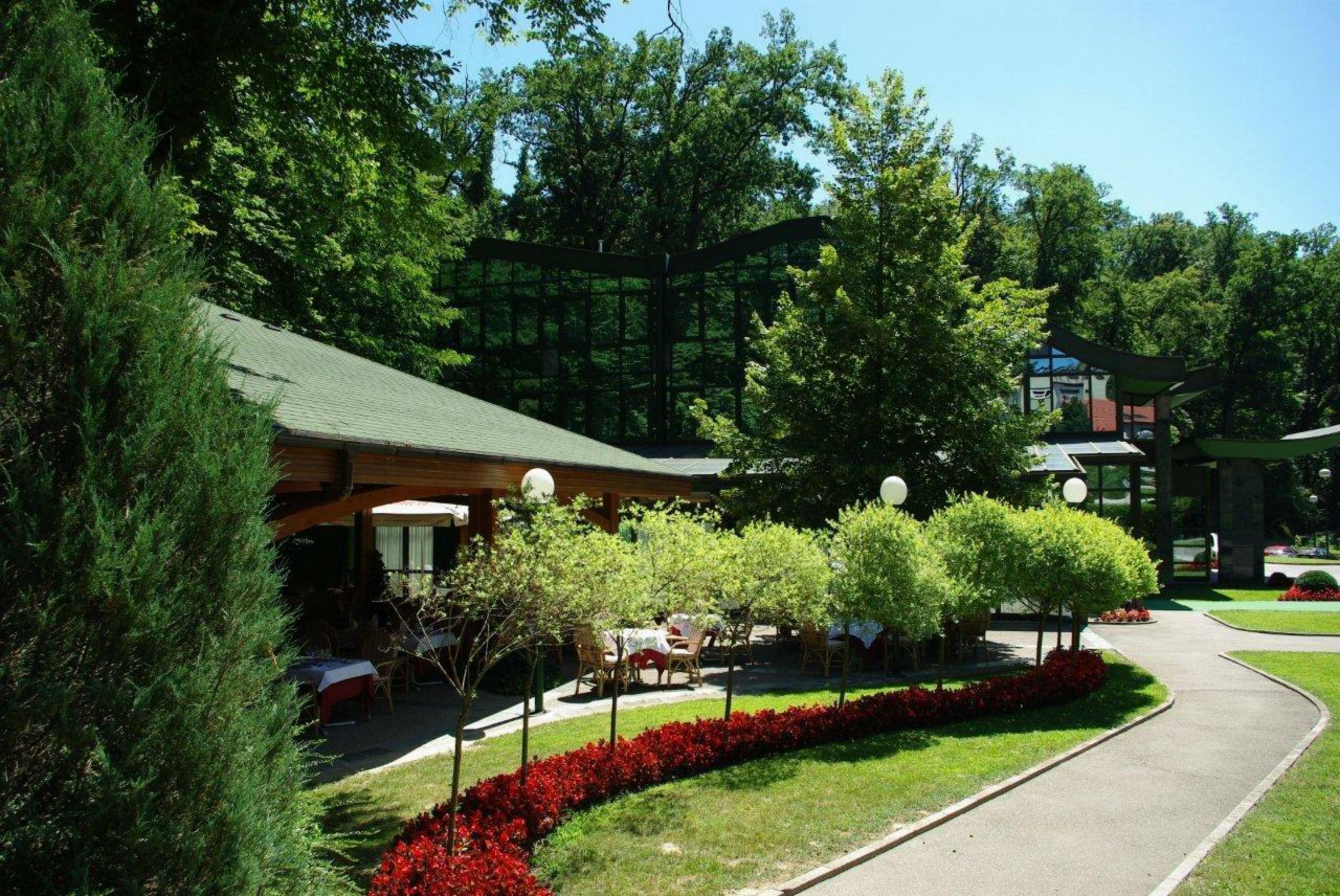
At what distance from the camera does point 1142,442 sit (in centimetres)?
3228

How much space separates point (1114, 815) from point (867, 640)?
825 centimetres

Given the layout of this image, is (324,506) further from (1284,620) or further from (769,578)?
(1284,620)

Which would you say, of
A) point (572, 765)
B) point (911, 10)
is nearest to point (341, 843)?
point (572, 765)

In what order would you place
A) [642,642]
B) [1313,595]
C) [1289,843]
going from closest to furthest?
[1289,843]
[642,642]
[1313,595]

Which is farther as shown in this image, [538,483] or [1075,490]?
[1075,490]

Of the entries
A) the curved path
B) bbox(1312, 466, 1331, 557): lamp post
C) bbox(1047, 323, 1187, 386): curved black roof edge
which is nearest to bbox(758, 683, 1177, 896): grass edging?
the curved path

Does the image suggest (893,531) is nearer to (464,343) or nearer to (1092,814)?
(1092,814)

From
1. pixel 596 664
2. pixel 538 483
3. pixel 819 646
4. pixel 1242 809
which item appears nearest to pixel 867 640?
pixel 819 646

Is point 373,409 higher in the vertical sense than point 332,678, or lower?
higher

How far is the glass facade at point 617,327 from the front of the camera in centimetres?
3178

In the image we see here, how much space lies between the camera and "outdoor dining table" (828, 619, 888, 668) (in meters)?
15.9

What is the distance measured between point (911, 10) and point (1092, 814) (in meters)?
7.85

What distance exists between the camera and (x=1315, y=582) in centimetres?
2892

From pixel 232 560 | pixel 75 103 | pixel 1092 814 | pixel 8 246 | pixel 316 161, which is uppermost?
pixel 316 161
